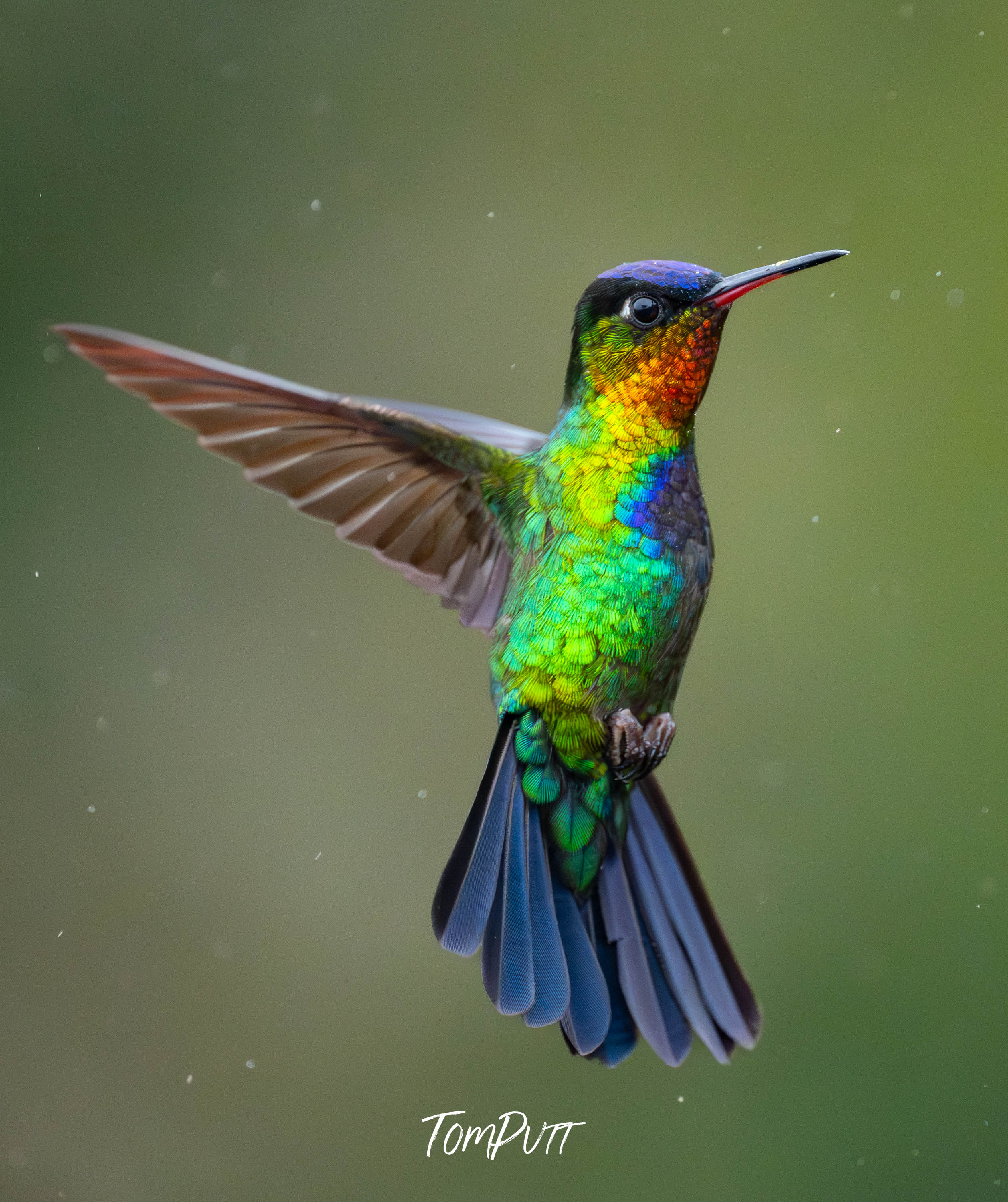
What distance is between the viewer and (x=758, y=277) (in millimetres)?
1225

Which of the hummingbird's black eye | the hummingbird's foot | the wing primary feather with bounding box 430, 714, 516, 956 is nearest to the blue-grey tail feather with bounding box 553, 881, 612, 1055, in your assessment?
the wing primary feather with bounding box 430, 714, 516, 956

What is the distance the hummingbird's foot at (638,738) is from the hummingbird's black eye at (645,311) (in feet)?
1.32

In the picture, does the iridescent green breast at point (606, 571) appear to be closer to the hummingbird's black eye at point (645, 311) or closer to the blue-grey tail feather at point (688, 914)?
the hummingbird's black eye at point (645, 311)

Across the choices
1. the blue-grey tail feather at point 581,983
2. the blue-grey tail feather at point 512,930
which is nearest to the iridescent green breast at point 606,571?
the blue-grey tail feather at point 512,930

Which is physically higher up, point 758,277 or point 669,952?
point 758,277

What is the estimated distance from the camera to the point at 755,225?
297 centimetres

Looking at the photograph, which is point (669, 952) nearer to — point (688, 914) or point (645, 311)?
point (688, 914)

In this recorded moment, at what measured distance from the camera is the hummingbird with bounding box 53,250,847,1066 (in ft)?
4.42

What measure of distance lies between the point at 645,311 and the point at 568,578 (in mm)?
281

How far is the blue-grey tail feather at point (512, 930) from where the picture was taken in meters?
1.47

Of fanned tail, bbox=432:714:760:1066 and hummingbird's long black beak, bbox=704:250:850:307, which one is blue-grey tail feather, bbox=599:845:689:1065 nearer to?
fanned tail, bbox=432:714:760:1066

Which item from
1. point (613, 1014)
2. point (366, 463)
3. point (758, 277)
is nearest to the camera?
point (758, 277)

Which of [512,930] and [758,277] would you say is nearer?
[758,277]

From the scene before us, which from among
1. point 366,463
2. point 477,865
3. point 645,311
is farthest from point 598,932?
point 645,311
